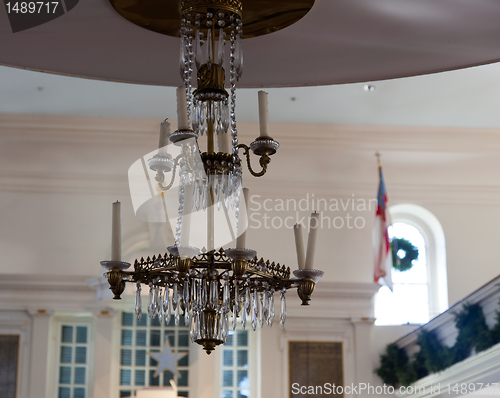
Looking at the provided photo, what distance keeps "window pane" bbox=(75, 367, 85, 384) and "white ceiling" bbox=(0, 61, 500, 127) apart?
3398mm

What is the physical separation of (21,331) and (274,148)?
6806 mm

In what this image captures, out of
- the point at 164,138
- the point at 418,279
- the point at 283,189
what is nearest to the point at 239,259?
the point at 164,138

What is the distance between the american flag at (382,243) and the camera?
28.0ft

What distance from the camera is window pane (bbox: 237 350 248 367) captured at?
9.16m

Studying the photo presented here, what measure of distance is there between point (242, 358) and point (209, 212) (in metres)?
6.92

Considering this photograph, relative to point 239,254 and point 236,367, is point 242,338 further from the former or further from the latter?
→ point 239,254

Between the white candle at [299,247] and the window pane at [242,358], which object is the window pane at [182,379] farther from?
the white candle at [299,247]

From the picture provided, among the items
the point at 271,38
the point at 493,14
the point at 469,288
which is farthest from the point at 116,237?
the point at 469,288

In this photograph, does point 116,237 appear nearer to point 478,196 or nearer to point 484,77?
point 484,77

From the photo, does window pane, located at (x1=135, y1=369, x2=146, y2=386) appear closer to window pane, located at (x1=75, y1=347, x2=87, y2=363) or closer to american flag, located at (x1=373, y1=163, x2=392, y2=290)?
window pane, located at (x1=75, y1=347, x2=87, y2=363)

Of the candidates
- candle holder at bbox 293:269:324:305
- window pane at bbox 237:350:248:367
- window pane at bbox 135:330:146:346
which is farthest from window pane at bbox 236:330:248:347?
candle holder at bbox 293:269:324:305

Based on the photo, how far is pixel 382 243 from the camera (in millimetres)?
8680

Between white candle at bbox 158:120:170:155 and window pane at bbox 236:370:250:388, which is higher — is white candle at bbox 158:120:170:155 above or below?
above

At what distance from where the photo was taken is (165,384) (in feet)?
29.4
